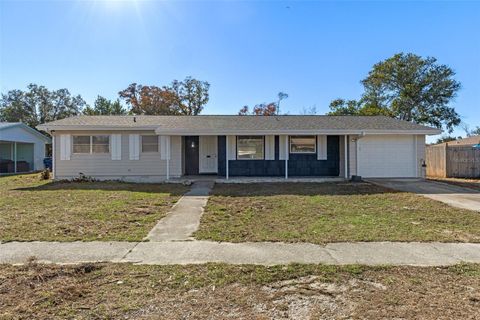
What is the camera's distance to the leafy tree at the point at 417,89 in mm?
29375

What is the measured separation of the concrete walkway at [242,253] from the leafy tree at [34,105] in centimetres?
4804

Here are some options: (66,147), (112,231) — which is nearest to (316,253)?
(112,231)

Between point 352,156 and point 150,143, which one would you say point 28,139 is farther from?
point 352,156

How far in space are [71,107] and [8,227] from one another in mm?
47644

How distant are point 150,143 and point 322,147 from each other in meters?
8.00

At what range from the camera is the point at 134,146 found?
47.6 ft

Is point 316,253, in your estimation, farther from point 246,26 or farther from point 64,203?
point 246,26

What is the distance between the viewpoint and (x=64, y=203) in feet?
28.9

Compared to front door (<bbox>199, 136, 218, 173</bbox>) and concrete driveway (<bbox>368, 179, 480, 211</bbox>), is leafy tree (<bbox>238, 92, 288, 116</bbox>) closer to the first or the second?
front door (<bbox>199, 136, 218, 173</bbox>)

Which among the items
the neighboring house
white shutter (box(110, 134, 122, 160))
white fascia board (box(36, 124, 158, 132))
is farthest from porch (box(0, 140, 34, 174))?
white shutter (box(110, 134, 122, 160))

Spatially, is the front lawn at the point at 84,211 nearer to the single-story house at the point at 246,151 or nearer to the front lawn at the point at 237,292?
the front lawn at the point at 237,292

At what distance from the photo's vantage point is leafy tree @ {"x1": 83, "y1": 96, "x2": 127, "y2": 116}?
1652 inches

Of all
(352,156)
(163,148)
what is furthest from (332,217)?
(163,148)

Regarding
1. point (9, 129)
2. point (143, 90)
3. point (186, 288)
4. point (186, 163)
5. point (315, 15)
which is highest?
point (143, 90)
